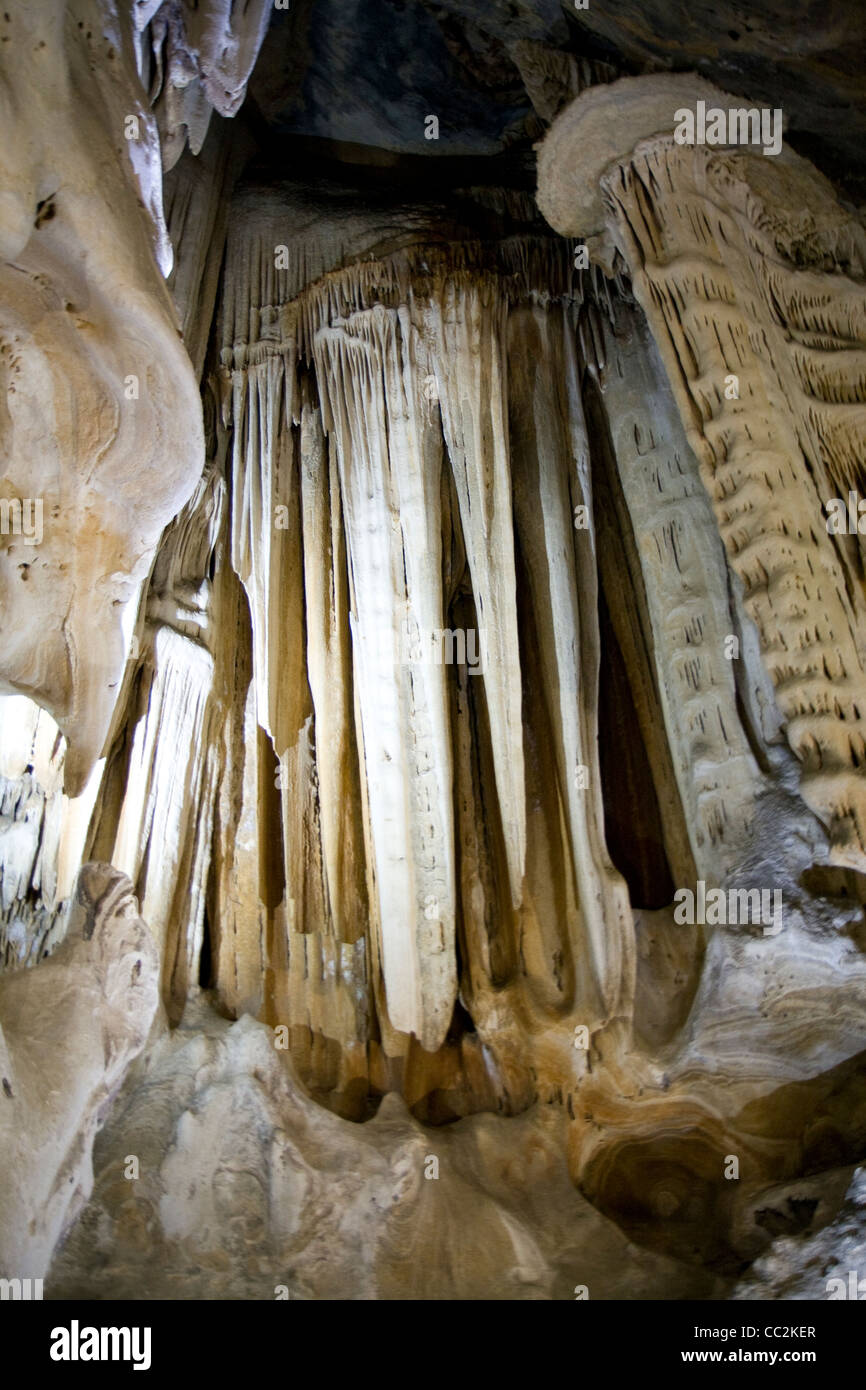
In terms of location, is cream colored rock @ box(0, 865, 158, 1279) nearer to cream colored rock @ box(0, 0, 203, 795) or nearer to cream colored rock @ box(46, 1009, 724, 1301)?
cream colored rock @ box(0, 0, 203, 795)

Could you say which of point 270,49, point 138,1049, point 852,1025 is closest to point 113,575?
point 138,1049

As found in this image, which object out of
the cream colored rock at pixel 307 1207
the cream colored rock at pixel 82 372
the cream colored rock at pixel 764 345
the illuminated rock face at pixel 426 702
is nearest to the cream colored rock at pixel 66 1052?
the illuminated rock face at pixel 426 702

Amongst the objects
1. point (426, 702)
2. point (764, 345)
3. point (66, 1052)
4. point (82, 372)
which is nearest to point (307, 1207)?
point (66, 1052)

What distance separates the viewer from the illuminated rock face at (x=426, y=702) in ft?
8.49

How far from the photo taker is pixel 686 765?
378cm

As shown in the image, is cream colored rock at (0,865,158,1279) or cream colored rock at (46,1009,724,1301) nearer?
cream colored rock at (0,865,158,1279)

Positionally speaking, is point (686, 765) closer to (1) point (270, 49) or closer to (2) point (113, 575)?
(2) point (113, 575)

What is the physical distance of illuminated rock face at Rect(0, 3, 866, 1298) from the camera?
2588 mm

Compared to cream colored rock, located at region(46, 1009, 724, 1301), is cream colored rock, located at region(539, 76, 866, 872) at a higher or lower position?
higher

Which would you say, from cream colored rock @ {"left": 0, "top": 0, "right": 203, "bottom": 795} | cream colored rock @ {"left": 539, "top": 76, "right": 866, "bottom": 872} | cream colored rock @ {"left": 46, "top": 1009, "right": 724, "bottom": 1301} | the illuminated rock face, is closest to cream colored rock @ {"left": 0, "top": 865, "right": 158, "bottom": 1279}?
the illuminated rock face

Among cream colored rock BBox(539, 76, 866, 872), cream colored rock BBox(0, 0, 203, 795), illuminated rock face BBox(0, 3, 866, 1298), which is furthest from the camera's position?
cream colored rock BBox(539, 76, 866, 872)

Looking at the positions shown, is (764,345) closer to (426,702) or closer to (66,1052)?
(426,702)

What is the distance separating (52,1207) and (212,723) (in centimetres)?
225

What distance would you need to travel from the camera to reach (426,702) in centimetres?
398
